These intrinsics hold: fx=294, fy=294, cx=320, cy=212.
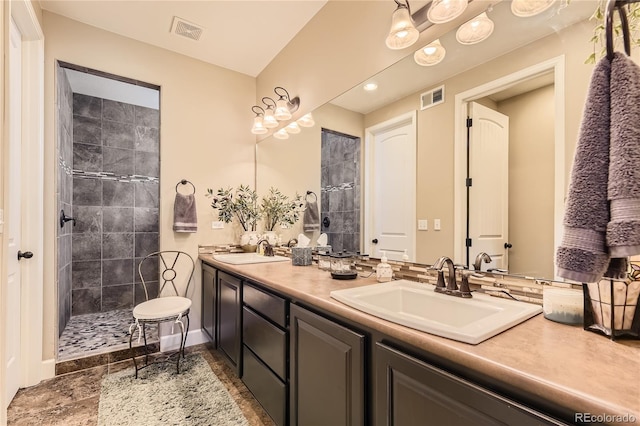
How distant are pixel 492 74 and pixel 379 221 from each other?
0.91 metres

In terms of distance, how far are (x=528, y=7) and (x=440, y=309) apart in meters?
1.25

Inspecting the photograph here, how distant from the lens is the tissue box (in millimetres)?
2195

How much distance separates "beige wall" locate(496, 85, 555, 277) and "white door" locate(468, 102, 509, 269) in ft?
0.09

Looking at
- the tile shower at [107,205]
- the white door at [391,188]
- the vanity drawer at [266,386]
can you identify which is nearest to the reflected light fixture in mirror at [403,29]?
the white door at [391,188]

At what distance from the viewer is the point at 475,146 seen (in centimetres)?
135

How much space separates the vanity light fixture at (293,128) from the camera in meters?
2.59

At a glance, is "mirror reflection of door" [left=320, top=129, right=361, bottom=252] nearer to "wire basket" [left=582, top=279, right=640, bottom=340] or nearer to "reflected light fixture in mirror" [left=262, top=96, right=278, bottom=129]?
"reflected light fixture in mirror" [left=262, top=96, right=278, bottom=129]

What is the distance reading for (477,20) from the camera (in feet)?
4.27

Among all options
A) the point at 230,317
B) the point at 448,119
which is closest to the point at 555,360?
the point at 448,119

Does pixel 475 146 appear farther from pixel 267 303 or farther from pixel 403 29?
pixel 267 303

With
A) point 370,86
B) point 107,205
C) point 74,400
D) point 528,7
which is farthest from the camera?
point 107,205

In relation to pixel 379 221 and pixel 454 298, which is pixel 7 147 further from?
pixel 454 298

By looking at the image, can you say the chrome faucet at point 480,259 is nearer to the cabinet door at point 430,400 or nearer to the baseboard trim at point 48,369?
the cabinet door at point 430,400

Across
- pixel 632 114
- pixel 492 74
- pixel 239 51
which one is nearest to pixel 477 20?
pixel 492 74
